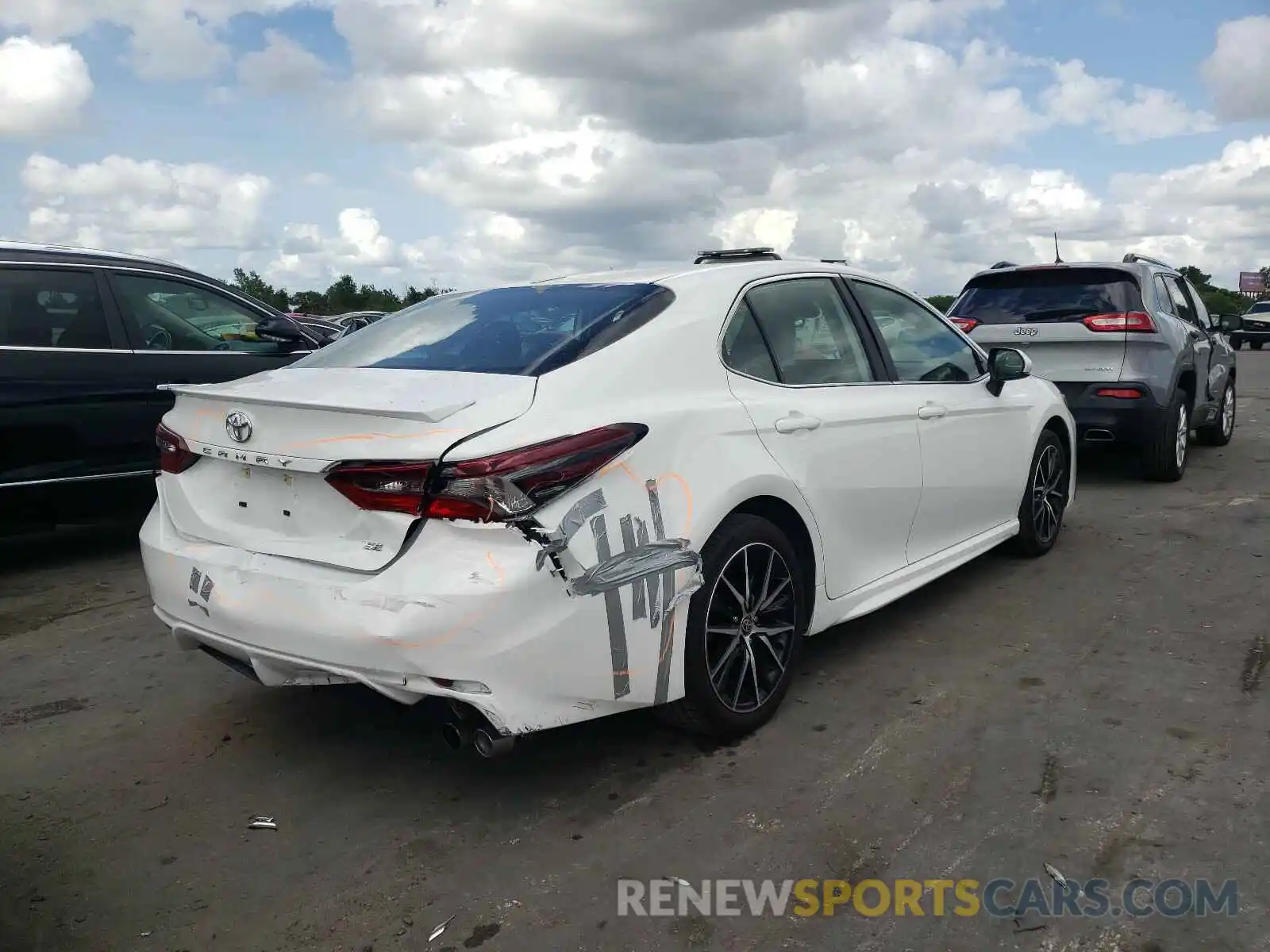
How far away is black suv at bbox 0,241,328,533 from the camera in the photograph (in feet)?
17.8

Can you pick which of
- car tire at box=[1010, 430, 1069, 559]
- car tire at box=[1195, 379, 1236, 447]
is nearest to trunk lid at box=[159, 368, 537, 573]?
car tire at box=[1010, 430, 1069, 559]

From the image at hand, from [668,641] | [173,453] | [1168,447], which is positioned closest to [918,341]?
[668,641]

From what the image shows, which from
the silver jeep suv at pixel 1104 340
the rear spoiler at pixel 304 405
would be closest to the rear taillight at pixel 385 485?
the rear spoiler at pixel 304 405

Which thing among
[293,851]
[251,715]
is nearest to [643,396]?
[293,851]

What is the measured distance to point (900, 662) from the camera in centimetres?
419

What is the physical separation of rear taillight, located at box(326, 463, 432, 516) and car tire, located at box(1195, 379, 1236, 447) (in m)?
9.17

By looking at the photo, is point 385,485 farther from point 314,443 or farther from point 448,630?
point 448,630

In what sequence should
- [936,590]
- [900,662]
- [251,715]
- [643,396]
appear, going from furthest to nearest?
[936,590]
[900,662]
[251,715]
[643,396]

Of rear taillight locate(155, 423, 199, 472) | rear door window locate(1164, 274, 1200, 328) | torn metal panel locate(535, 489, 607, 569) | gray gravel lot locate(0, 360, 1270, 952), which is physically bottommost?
gray gravel lot locate(0, 360, 1270, 952)

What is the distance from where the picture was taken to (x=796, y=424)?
3611 millimetres

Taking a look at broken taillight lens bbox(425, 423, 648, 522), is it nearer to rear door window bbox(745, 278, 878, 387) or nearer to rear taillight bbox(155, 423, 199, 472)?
rear taillight bbox(155, 423, 199, 472)

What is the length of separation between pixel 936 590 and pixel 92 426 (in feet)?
15.0

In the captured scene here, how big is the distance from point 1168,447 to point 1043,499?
2761 mm

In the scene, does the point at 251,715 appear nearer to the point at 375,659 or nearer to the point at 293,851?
the point at 293,851
